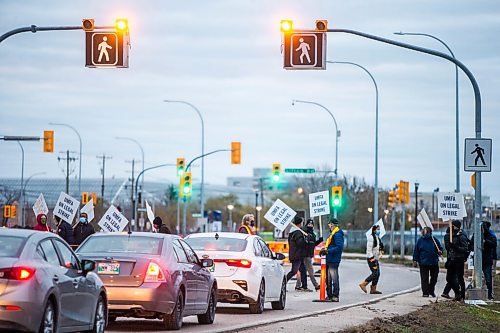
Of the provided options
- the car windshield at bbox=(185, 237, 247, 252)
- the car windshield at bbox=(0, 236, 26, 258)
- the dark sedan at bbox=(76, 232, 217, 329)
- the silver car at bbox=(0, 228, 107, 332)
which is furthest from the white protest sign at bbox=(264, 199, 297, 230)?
the car windshield at bbox=(0, 236, 26, 258)

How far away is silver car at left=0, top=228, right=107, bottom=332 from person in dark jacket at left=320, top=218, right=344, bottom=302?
498 inches

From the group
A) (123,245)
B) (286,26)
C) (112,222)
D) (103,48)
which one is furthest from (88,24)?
(112,222)

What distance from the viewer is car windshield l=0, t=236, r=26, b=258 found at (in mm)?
13141

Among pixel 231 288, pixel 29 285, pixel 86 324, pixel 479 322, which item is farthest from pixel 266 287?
pixel 29 285

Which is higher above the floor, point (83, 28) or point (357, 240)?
point (83, 28)

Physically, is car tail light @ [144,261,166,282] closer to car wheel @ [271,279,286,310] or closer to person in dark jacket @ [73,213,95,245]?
car wheel @ [271,279,286,310]

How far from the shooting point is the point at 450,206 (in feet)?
102

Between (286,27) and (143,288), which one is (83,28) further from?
(143,288)

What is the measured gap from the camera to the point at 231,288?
2208 centimetres

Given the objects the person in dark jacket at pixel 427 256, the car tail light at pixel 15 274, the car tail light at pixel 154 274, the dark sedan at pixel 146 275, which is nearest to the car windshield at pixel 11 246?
the car tail light at pixel 15 274

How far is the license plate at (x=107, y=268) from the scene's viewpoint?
56.6 feet

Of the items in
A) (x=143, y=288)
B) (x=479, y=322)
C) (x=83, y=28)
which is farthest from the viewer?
(x=83, y=28)

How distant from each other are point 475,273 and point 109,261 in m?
13.0

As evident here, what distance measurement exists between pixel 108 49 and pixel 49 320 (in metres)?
12.5
